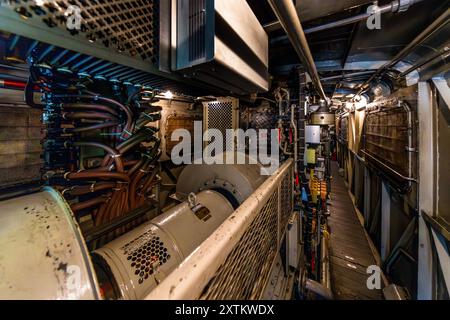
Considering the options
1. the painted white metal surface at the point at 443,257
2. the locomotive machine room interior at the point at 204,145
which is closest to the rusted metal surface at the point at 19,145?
the locomotive machine room interior at the point at 204,145

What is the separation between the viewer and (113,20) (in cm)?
81

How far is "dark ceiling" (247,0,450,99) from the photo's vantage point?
53.5 inches

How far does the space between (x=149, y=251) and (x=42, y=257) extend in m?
0.43

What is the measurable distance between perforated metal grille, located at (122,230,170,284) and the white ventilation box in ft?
3.14

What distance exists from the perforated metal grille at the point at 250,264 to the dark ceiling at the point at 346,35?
1.46m

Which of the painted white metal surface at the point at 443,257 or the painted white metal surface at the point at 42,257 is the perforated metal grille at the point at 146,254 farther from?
the painted white metal surface at the point at 443,257

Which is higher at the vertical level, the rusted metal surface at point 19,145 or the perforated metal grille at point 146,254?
the rusted metal surface at point 19,145

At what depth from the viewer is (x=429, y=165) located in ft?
6.69

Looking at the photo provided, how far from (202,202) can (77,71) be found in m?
1.09

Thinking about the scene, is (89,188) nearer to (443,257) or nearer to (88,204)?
(88,204)

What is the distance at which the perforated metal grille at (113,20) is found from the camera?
2.06 ft

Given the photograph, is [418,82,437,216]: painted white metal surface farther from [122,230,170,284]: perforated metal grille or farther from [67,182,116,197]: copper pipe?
[67,182,116,197]: copper pipe

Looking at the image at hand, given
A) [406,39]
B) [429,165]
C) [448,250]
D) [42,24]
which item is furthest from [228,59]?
[448,250]
